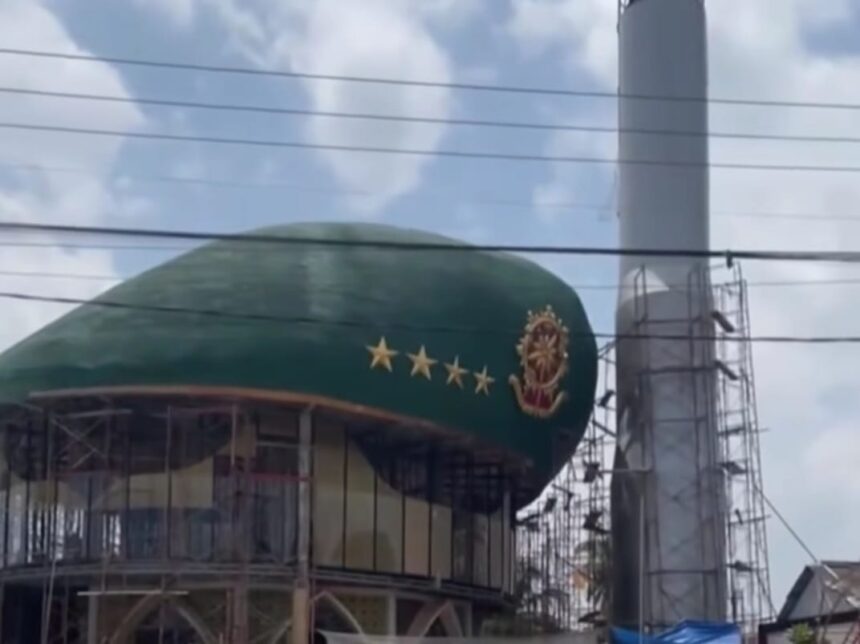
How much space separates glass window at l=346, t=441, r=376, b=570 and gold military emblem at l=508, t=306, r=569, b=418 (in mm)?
4509

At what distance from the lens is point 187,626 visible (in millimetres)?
43781

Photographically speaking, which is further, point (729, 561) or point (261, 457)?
point (729, 561)

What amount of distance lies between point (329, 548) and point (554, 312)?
940cm

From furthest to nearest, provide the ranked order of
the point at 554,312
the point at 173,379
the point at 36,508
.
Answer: the point at 554,312 < the point at 36,508 < the point at 173,379

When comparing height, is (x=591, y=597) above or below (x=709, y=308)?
below

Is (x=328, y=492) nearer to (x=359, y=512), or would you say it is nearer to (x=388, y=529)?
(x=359, y=512)

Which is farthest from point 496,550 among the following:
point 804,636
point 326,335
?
point 804,636

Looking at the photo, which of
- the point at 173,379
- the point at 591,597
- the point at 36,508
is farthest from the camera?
the point at 591,597

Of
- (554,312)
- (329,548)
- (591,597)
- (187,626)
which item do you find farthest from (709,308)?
(187,626)

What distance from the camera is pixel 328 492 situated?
1757 inches

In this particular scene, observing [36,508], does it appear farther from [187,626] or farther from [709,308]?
[709,308]

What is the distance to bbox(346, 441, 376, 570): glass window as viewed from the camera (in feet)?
147

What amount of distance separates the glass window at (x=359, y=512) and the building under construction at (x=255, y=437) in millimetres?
55

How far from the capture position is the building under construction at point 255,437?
42312mm
